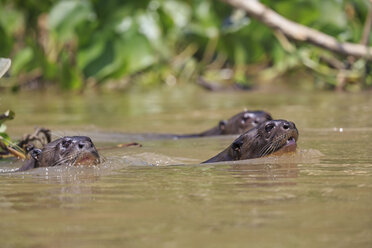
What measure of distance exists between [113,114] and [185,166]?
414 cm

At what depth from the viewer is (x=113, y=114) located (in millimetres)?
8117

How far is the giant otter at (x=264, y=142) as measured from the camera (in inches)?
169

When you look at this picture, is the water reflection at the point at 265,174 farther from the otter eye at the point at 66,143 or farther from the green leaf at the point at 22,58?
the green leaf at the point at 22,58

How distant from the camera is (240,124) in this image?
6.33 meters

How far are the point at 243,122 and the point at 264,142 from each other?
191cm

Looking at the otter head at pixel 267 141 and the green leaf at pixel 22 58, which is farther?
the green leaf at pixel 22 58

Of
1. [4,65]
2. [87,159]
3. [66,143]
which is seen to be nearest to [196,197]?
[87,159]

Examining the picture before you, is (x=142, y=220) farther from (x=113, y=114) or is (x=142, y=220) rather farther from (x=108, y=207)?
(x=113, y=114)

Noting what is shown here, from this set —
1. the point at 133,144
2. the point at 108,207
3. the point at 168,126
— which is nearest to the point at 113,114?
the point at 168,126

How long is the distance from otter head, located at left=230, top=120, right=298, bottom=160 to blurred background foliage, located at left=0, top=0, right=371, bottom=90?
5.06 metres

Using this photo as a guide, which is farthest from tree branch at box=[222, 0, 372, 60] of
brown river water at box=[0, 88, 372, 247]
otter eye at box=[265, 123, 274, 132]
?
otter eye at box=[265, 123, 274, 132]

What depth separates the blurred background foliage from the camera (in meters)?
9.90

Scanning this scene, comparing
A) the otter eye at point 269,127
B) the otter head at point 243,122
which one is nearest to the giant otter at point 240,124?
the otter head at point 243,122

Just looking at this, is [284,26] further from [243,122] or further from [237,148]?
[237,148]
